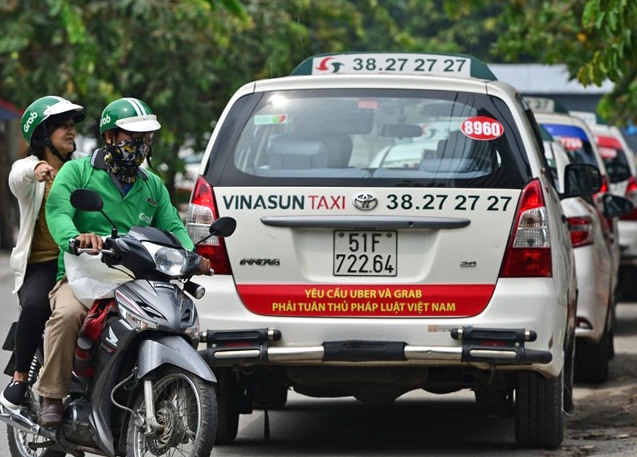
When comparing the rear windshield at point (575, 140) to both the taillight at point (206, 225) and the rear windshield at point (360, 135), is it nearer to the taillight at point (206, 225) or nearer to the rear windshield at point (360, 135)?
the rear windshield at point (360, 135)

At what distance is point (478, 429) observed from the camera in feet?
28.9

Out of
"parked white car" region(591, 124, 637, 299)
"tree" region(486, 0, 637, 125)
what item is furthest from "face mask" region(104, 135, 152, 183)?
"parked white car" region(591, 124, 637, 299)

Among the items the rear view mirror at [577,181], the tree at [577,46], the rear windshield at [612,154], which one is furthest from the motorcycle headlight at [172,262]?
the rear windshield at [612,154]

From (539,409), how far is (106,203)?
239 cm

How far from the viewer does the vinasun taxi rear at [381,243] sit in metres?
7.26

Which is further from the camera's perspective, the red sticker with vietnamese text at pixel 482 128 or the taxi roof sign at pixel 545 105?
the taxi roof sign at pixel 545 105

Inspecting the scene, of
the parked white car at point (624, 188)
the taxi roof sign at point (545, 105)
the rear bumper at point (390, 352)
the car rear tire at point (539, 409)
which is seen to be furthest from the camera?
the parked white car at point (624, 188)

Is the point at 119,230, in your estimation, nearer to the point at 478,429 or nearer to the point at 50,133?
the point at 50,133

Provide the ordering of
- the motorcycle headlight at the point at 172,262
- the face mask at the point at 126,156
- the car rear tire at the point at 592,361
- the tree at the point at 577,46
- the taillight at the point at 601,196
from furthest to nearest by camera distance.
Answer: the taillight at the point at 601,196 < the car rear tire at the point at 592,361 < the tree at the point at 577,46 < the face mask at the point at 126,156 < the motorcycle headlight at the point at 172,262

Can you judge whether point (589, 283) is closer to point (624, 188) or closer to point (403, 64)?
point (403, 64)

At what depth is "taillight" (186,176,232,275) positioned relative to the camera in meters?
7.42

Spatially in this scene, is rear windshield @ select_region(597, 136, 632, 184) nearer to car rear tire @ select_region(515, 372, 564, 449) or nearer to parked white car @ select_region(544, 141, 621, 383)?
parked white car @ select_region(544, 141, 621, 383)

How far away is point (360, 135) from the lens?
7.78 metres

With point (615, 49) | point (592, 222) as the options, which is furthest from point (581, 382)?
point (615, 49)
